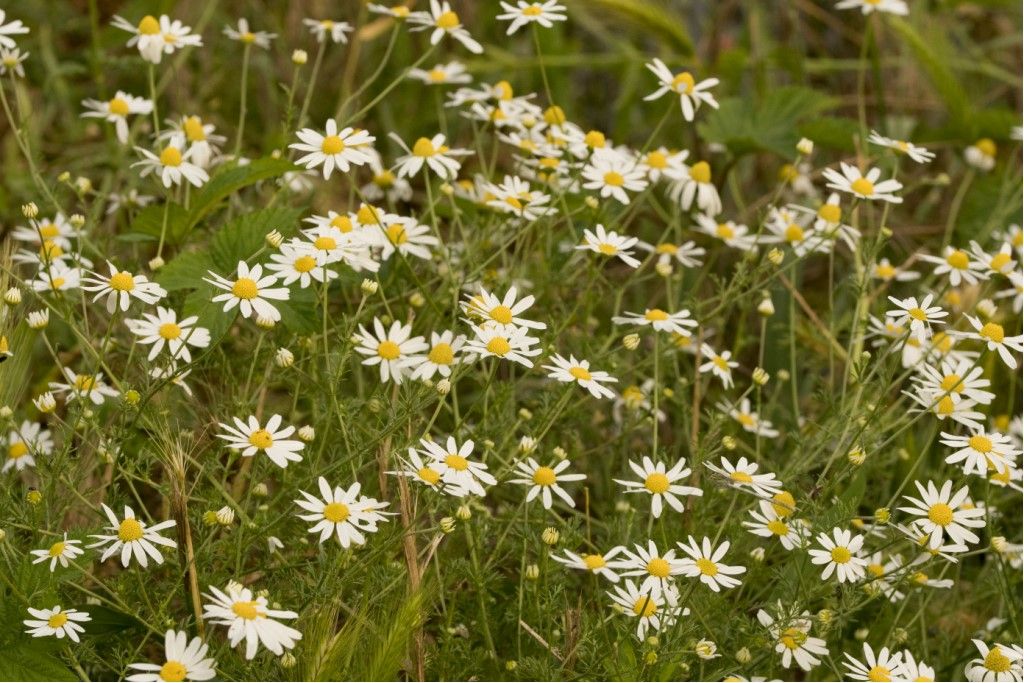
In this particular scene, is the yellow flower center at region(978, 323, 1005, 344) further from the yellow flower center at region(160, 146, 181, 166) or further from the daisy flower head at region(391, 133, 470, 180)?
the yellow flower center at region(160, 146, 181, 166)

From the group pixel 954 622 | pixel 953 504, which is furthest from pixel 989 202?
pixel 953 504

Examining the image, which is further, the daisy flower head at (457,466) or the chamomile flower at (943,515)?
the chamomile flower at (943,515)

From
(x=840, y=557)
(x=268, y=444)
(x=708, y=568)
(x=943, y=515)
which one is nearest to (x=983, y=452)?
(x=943, y=515)

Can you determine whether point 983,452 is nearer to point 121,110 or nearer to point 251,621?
point 251,621

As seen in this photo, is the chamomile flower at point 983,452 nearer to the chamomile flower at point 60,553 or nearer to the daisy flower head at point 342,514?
the daisy flower head at point 342,514

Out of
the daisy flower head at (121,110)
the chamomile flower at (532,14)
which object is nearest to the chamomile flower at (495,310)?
the chamomile flower at (532,14)

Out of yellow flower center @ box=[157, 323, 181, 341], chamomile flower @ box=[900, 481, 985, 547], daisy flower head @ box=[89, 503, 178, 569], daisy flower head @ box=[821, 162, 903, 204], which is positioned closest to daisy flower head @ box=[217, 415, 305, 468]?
daisy flower head @ box=[89, 503, 178, 569]
